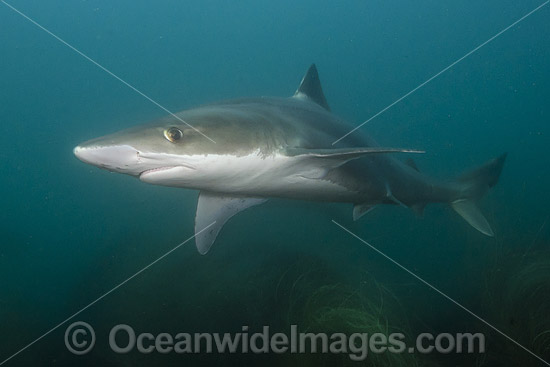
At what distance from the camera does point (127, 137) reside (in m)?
2.48

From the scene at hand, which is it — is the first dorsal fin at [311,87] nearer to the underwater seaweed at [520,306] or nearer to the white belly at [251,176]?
the white belly at [251,176]

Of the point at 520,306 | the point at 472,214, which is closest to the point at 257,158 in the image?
the point at 472,214

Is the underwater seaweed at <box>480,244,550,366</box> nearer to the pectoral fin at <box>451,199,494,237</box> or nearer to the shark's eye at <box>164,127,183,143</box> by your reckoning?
the pectoral fin at <box>451,199,494,237</box>

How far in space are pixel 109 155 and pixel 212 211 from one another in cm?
242

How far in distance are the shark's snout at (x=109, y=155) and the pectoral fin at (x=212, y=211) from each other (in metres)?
2.06

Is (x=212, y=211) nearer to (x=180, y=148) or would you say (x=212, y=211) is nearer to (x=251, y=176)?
(x=251, y=176)

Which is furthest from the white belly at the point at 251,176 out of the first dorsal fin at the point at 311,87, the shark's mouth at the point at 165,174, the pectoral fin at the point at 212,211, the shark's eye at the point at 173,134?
the first dorsal fin at the point at 311,87

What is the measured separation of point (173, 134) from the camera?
8.68ft

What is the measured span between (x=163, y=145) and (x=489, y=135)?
275 ft

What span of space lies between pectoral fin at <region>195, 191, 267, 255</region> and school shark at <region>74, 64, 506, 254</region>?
0.01 metres

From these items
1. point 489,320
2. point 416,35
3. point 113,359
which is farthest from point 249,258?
point 416,35

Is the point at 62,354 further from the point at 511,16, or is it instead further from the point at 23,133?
the point at 511,16

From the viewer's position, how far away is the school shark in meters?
2.61

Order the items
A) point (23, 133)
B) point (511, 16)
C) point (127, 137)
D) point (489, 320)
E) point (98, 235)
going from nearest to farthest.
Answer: point (127, 137), point (489, 320), point (98, 235), point (23, 133), point (511, 16)
